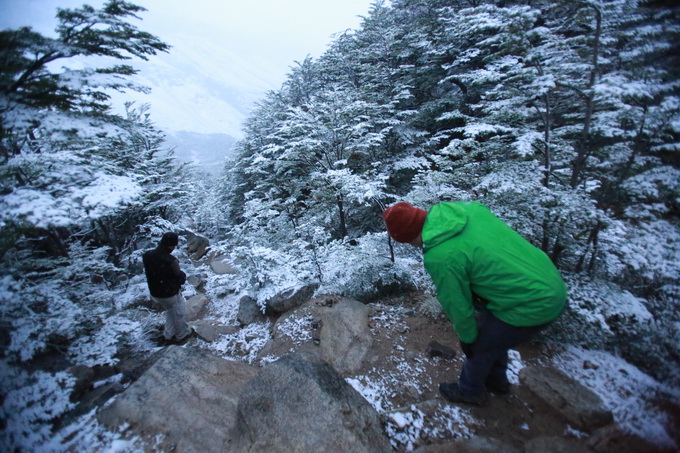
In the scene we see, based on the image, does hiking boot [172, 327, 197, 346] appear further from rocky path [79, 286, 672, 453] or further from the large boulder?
rocky path [79, 286, 672, 453]

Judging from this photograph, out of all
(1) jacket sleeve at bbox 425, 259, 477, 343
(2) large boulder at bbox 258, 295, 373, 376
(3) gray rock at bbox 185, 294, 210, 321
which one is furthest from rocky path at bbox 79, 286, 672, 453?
(3) gray rock at bbox 185, 294, 210, 321

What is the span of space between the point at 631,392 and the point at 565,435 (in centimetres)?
86

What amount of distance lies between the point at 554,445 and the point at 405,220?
7.33 feet

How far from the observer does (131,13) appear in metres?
3.39

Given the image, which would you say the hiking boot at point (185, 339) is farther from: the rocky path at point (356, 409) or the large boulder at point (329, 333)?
the rocky path at point (356, 409)

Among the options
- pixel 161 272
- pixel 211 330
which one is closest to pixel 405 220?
pixel 161 272

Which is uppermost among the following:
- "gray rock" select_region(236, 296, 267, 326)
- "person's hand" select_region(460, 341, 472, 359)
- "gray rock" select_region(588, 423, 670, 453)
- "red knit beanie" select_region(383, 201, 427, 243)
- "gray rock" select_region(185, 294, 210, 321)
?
"red knit beanie" select_region(383, 201, 427, 243)

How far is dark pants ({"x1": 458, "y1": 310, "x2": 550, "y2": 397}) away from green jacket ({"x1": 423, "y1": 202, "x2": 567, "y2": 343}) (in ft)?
0.41

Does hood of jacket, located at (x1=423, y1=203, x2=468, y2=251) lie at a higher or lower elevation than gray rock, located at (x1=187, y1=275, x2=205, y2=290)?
higher

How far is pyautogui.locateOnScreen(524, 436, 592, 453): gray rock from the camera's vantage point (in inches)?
80.3

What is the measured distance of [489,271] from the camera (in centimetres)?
203

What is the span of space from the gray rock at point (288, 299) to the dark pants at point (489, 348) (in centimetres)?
382

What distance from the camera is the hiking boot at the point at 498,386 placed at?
8.98 ft

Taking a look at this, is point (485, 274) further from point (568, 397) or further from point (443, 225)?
point (568, 397)
